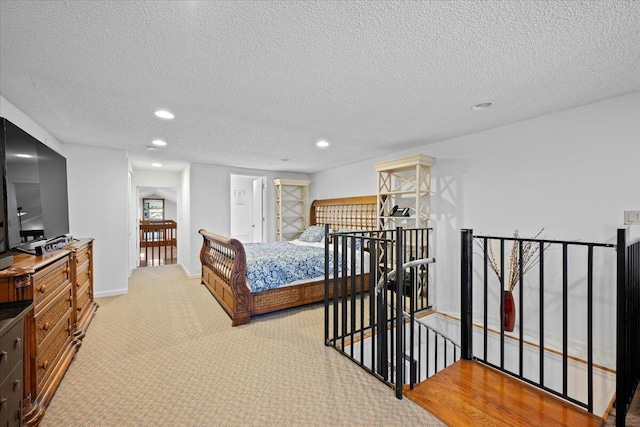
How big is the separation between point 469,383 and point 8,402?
8.31 ft

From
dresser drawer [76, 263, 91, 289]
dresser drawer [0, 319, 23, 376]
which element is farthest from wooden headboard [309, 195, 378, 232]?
dresser drawer [0, 319, 23, 376]

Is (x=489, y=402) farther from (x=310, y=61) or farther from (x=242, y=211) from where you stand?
(x=242, y=211)

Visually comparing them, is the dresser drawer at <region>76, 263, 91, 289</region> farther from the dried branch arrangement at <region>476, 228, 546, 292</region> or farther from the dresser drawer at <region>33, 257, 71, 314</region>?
the dried branch arrangement at <region>476, 228, 546, 292</region>

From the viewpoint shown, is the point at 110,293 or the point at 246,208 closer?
the point at 110,293

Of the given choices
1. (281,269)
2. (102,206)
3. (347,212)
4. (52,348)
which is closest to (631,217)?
(281,269)

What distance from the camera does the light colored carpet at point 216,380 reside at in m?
1.68

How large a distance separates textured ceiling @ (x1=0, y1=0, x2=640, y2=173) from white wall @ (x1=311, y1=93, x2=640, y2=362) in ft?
0.79

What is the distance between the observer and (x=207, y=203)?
546 centimetres

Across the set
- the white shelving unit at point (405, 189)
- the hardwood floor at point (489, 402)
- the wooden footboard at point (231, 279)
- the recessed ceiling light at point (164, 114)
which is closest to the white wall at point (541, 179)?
the white shelving unit at point (405, 189)

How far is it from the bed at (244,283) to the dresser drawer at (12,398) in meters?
1.77

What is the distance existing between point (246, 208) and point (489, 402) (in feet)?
21.1

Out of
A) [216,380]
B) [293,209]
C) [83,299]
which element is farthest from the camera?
[293,209]

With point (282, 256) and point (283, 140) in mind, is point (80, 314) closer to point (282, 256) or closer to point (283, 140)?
point (282, 256)

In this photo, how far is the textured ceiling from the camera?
4.46 feet
